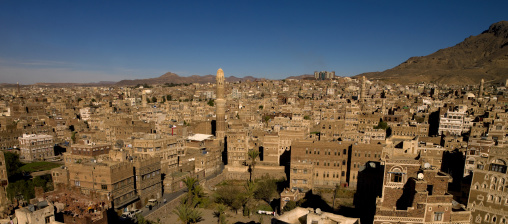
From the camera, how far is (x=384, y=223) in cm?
1722

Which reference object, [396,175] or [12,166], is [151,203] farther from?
[12,166]

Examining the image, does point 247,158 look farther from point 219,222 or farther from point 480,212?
point 480,212

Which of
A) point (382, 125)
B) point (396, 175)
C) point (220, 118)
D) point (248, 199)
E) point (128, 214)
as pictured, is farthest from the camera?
point (382, 125)

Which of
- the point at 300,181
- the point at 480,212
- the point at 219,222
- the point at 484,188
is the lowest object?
the point at 219,222

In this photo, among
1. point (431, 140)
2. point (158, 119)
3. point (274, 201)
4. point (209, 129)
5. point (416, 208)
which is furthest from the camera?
point (158, 119)

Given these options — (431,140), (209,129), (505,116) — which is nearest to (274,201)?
(431,140)

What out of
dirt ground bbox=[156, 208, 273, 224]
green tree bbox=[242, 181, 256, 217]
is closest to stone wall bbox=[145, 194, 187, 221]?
dirt ground bbox=[156, 208, 273, 224]

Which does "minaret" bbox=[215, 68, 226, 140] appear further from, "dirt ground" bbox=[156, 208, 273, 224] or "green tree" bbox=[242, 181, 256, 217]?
"dirt ground" bbox=[156, 208, 273, 224]

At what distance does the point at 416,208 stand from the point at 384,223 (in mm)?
2028

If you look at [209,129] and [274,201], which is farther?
[209,129]

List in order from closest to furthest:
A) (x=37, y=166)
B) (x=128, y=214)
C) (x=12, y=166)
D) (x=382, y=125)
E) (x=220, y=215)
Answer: (x=128, y=214), (x=220, y=215), (x=12, y=166), (x=37, y=166), (x=382, y=125)

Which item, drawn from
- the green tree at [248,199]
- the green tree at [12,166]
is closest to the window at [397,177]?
the green tree at [248,199]

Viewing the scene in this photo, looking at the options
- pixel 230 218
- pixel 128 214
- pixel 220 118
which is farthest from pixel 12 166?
pixel 230 218

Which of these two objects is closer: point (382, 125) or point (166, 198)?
point (166, 198)
